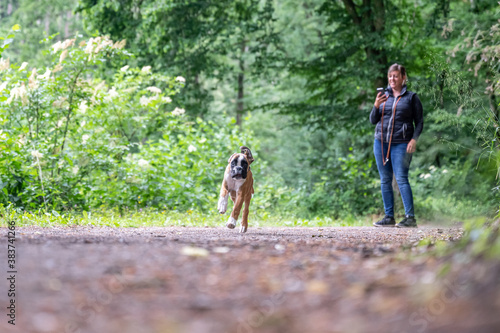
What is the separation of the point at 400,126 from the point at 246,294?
6.35 meters

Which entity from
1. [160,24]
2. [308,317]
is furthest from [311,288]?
[160,24]

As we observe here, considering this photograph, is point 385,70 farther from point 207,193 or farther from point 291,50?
point 291,50

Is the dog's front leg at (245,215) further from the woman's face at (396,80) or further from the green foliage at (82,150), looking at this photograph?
the green foliage at (82,150)

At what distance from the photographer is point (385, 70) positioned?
40.6 feet

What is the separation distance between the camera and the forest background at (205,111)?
9.22 meters

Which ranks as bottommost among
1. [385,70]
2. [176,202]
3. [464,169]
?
[176,202]

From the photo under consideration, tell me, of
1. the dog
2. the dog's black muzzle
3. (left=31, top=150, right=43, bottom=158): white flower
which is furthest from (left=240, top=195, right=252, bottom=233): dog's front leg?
(left=31, top=150, right=43, bottom=158): white flower

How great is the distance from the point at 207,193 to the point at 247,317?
1042 cm

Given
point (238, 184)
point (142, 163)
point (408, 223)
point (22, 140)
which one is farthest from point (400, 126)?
point (22, 140)

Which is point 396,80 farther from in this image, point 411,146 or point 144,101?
point 144,101

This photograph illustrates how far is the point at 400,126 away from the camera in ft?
26.6

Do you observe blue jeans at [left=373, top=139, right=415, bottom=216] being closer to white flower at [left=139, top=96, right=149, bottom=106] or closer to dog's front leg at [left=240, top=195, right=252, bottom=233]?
dog's front leg at [left=240, top=195, right=252, bottom=233]

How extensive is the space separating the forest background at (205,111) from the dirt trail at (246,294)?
13.2ft

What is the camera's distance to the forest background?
30.2 feet
